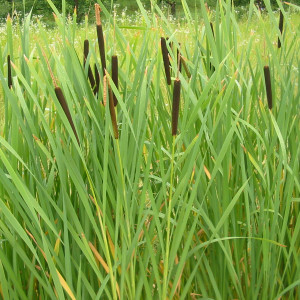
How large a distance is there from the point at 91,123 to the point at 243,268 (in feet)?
1.64

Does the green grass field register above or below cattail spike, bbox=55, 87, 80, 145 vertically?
below

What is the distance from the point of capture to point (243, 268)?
1.17 meters

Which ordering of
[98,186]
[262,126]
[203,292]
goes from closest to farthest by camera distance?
1. [98,186]
2. [203,292]
3. [262,126]

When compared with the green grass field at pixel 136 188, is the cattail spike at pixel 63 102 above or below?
above

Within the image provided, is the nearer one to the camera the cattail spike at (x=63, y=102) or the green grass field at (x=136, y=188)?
the cattail spike at (x=63, y=102)

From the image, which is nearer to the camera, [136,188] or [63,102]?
[63,102]

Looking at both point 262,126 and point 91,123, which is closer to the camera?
point 91,123

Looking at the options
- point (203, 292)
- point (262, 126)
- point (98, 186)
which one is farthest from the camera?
point (262, 126)

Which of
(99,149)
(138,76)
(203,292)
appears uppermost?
(138,76)

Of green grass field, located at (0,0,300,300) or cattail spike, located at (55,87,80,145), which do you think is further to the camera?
green grass field, located at (0,0,300,300)

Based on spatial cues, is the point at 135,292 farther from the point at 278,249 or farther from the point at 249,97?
the point at 249,97

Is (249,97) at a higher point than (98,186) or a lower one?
higher

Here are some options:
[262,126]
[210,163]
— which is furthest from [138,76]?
[262,126]

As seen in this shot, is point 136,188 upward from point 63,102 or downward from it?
downward
